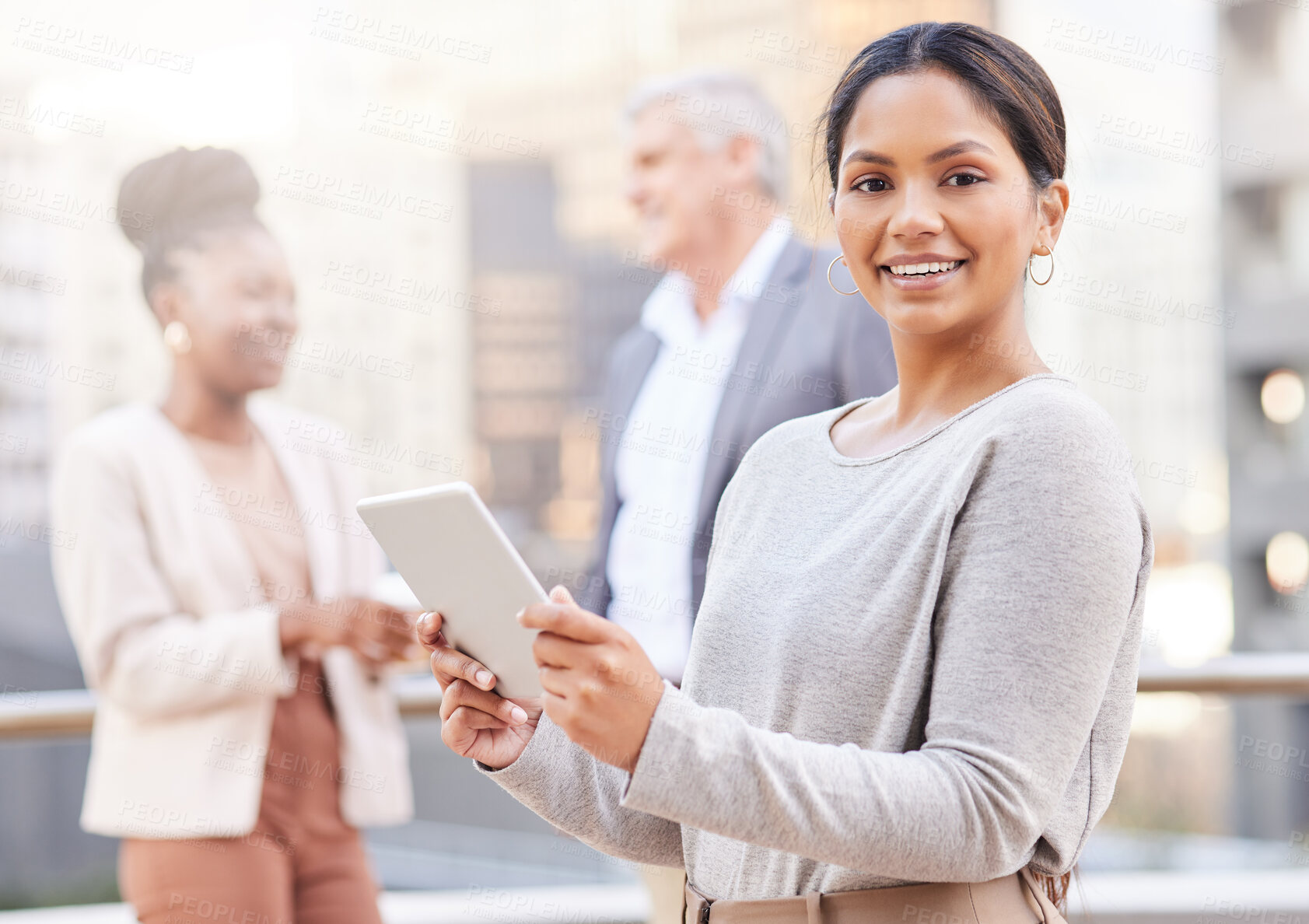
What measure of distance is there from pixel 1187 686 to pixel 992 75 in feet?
5.16

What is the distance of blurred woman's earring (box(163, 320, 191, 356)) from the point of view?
2.12 meters

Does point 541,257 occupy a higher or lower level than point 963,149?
higher

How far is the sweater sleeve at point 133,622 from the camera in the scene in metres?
1.96

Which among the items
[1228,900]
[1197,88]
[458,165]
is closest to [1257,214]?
[1197,88]

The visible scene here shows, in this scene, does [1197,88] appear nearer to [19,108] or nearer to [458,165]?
[458,165]

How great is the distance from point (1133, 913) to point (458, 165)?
41.3 meters

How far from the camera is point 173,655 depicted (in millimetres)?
1939

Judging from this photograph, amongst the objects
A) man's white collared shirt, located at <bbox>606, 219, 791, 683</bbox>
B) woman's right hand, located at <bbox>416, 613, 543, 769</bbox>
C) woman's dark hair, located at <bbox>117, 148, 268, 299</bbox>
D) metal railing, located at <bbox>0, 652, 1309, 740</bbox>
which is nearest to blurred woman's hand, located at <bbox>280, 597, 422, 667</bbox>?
metal railing, located at <bbox>0, 652, 1309, 740</bbox>

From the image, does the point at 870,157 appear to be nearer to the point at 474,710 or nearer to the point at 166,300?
the point at 474,710

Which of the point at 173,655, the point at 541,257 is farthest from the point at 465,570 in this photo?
the point at 541,257

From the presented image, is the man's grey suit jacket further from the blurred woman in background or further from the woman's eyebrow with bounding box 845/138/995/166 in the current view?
the woman's eyebrow with bounding box 845/138/995/166

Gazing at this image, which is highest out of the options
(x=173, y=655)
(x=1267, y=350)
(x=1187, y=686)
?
(x=1267, y=350)

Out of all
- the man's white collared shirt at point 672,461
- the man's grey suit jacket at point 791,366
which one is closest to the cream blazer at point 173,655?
the man's white collared shirt at point 672,461

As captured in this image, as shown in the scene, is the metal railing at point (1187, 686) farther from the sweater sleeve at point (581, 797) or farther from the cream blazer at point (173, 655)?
the sweater sleeve at point (581, 797)
